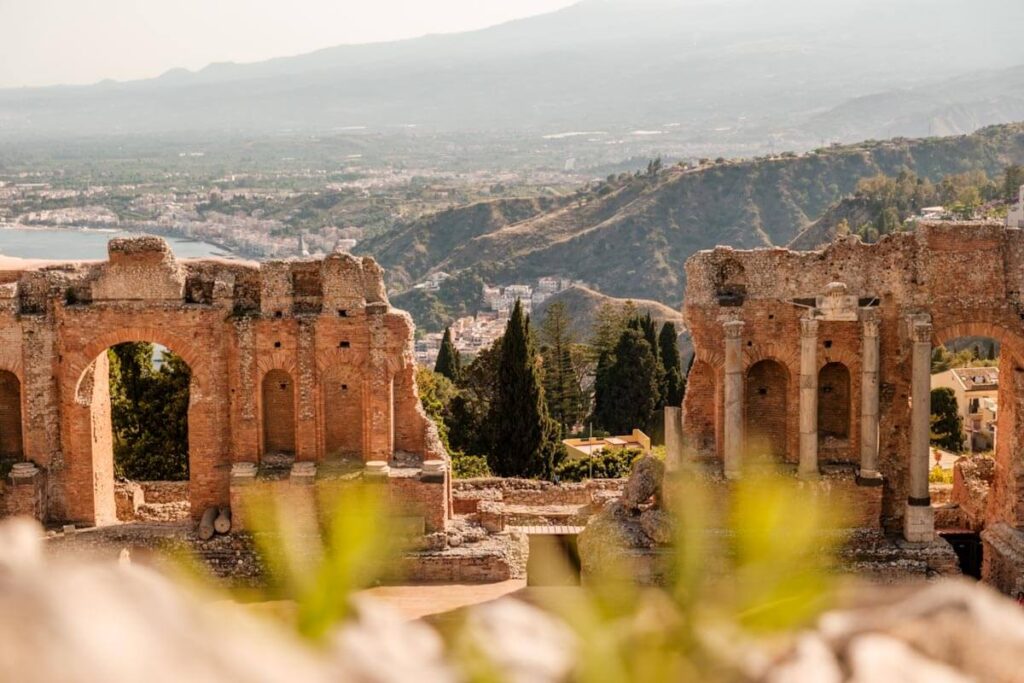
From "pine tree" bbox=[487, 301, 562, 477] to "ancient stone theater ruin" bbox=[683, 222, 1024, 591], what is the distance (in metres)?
13.5

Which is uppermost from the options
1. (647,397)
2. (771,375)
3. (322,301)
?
(322,301)

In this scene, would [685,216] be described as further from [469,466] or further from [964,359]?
[469,466]

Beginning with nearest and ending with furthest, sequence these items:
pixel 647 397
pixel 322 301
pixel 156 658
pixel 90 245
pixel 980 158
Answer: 1. pixel 156 658
2. pixel 322 301
3. pixel 647 397
4. pixel 90 245
5. pixel 980 158

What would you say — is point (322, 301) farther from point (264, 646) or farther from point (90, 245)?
point (90, 245)

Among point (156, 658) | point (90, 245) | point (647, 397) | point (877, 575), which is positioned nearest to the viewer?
point (156, 658)

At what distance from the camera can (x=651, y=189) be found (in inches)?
5384

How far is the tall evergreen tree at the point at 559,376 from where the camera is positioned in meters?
51.2

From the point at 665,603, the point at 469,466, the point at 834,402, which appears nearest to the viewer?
the point at 665,603

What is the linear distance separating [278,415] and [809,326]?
9153mm

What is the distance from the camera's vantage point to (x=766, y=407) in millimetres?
24266

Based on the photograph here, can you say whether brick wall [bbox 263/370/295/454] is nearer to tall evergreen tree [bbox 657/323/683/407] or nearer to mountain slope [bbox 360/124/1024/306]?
tall evergreen tree [bbox 657/323/683/407]

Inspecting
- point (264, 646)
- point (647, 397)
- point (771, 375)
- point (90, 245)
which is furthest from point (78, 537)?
point (90, 245)

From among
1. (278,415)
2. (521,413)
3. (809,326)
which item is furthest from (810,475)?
(521,413)

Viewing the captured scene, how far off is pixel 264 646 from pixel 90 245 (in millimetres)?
103310
